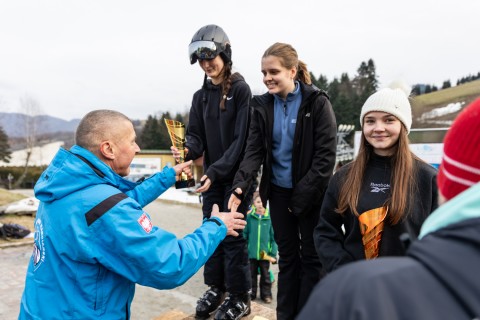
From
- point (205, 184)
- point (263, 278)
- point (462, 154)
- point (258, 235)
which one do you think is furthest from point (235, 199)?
point (263, 278)

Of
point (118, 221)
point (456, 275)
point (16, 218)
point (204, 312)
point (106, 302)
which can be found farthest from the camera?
point (16, 218)

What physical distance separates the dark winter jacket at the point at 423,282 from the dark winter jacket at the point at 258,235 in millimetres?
5431

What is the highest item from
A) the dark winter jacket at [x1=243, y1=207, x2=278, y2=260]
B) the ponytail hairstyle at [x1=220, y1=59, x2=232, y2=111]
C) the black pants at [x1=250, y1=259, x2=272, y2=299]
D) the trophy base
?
the ponytail hairstyle at [x1=220, y1=59, x2=232, y2=111]

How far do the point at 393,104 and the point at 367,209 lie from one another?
689 mm

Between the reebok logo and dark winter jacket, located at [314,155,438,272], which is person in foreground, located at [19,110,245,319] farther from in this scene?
the reebok logo

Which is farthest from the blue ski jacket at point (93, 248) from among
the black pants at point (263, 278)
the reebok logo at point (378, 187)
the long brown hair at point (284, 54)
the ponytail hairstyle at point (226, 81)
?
the black pants at point (263, 278)

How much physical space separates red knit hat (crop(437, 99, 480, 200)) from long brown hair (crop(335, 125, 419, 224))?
137 centimetres

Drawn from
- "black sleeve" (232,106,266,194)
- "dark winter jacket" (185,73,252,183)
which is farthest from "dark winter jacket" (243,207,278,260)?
"black sleeve" (232,106,266,194)

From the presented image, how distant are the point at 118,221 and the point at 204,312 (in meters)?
1.91

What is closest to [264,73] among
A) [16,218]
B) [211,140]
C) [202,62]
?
[202,62]

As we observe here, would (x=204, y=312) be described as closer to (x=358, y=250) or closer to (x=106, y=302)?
(x=106, y=302)

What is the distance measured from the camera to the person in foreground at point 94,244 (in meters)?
2.02

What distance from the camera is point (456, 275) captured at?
2.28 ft

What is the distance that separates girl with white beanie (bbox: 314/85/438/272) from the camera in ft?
7.37
